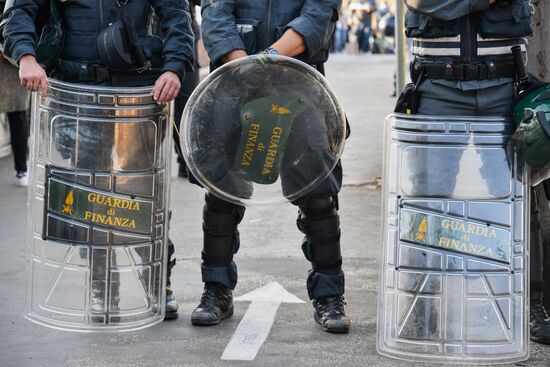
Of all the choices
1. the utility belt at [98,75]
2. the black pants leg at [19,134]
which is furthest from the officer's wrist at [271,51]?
the black pants leg at [19,134]

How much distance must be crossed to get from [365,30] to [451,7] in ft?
106

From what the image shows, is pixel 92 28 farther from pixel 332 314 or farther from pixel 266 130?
pixel 332 314

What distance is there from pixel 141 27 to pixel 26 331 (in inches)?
58.4

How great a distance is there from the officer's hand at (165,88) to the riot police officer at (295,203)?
0.65ft

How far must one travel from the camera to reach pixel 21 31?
17.4 feet

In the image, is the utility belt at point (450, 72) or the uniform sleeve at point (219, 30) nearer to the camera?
the utility belt at point (450, 72)

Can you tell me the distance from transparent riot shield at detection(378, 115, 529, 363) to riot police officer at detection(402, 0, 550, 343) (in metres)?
0.25

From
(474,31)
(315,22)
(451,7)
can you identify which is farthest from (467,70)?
(315,22)

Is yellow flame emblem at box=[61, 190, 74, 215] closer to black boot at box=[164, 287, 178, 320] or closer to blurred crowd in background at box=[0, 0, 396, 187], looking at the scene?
black boot at box=[164, 287, 178, 320]

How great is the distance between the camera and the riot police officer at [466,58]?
4.98 m

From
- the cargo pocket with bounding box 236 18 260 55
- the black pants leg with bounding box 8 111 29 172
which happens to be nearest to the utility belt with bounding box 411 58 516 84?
the cargo pocket with bounding box 236 18 260 55

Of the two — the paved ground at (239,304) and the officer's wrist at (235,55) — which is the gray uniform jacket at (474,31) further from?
the paved ground at (239,304)

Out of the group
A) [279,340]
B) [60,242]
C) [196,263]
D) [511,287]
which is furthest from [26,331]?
[511,287]

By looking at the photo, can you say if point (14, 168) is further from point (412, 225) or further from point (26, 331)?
point (412, 225)
